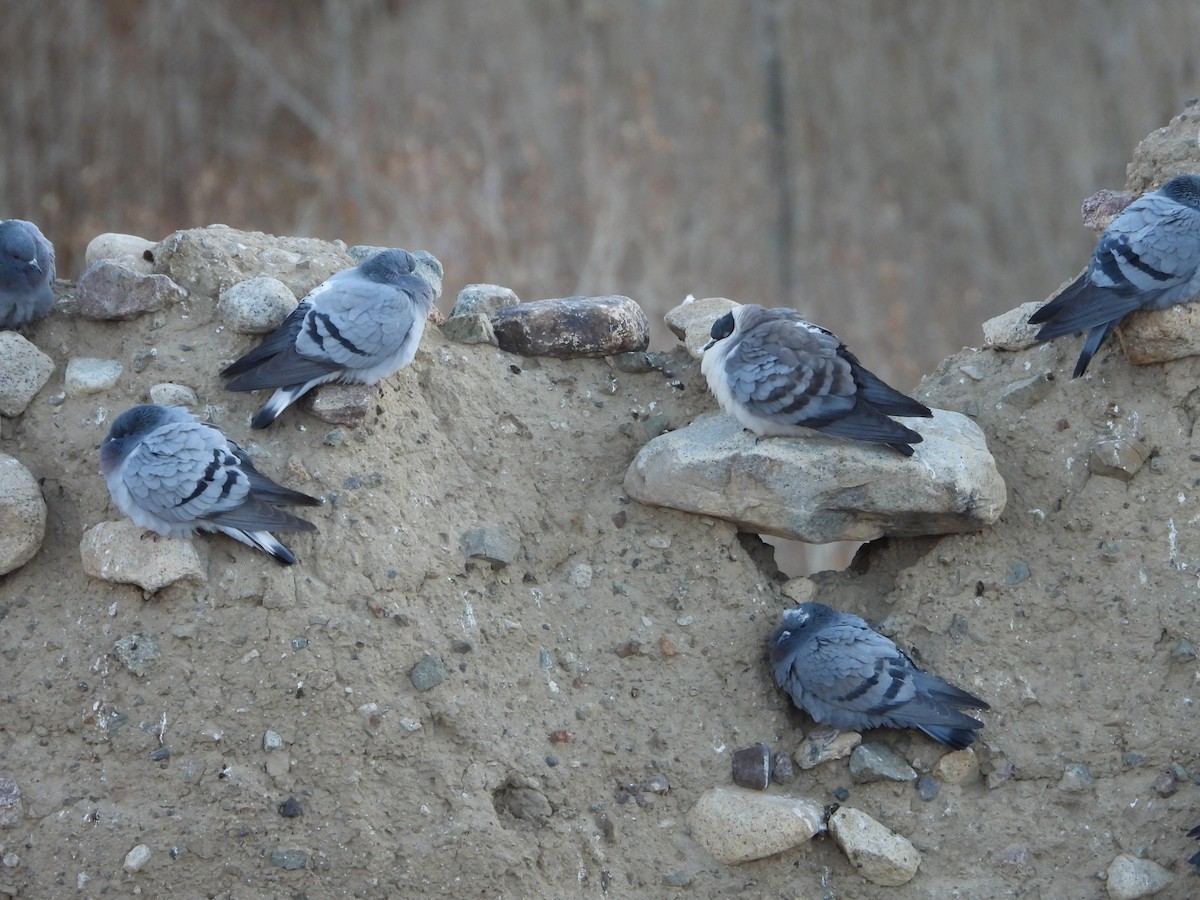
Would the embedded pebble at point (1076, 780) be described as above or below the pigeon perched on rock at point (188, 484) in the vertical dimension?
below

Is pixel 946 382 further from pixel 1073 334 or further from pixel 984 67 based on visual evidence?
pixel 984 67

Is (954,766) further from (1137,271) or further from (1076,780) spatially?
(1137,271)

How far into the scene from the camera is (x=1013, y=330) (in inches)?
176

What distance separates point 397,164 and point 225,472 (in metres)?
7.22

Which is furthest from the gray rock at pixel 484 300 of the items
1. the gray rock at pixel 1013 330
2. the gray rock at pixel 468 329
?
the gray rock at pixel 1013 330

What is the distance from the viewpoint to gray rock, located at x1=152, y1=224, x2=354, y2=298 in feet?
14.0

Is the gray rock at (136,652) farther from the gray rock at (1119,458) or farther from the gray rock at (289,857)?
the gray rock at (1119,458)

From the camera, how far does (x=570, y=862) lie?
3.60 metres

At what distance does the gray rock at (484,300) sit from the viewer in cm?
467

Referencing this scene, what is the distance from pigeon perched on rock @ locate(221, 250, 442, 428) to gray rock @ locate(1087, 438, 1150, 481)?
2173 millimetres

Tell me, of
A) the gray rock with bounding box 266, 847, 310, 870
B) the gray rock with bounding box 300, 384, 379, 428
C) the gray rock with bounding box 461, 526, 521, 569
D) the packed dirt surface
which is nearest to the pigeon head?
the packed dirt surface

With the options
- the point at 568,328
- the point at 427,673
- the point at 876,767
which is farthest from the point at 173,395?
the point at 876,767

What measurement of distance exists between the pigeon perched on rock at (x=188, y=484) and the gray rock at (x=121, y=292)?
55 centimetres

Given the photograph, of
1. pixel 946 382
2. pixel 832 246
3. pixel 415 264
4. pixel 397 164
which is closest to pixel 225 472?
pixel 415 264
